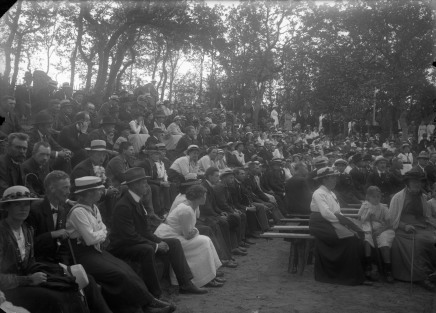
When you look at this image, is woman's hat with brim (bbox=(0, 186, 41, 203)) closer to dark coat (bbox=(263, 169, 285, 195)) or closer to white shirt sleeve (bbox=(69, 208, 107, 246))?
white shirt sleeve (bbox=(69, 208, 107, 246))

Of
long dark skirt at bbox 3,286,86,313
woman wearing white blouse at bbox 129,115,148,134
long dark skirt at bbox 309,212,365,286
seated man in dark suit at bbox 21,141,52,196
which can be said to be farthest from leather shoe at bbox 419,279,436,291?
woman wearing white blouse at bbox 129,115,148,134

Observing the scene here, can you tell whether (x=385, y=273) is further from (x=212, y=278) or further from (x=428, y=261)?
(x=212, y=278)

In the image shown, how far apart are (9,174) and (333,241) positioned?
16.4 feet

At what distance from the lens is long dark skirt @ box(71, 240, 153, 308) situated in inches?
209

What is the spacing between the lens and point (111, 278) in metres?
5.32

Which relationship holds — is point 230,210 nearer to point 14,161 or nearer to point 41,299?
point 14,161

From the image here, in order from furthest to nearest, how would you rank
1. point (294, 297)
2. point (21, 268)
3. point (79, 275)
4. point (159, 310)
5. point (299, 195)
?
point (299, 195) < point (294, 297) < point (159, 310) < point (79, 275) < point (21, 268)

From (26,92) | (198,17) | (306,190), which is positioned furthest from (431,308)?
(198,17)

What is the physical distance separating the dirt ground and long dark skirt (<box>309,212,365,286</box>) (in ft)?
0.66

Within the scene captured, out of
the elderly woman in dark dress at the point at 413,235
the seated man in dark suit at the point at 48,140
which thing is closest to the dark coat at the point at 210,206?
the seated man in dark suit at the point at 48,140

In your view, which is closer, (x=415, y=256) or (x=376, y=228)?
(x=415, y=256)

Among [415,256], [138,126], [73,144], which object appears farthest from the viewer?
[138,126]

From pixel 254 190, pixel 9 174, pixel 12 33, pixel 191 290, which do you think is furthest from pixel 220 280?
pixel 12 33

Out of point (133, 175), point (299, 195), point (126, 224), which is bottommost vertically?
point (126, 224)
